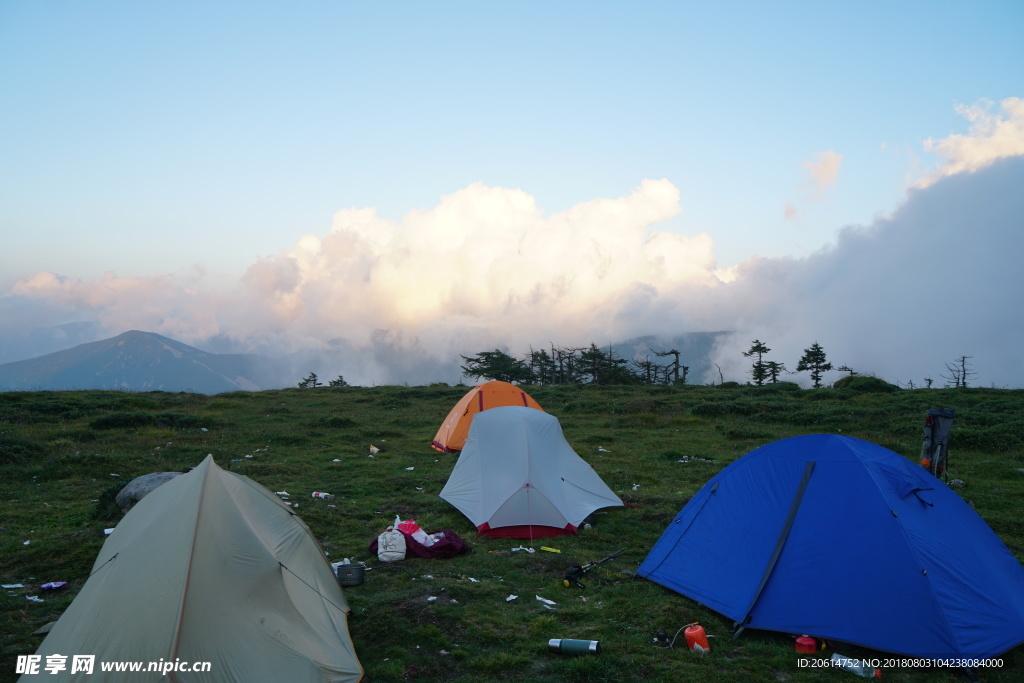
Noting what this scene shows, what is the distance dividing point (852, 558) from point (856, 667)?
113cm

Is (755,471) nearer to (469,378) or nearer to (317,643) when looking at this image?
(317,643)

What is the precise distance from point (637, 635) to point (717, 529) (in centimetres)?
189

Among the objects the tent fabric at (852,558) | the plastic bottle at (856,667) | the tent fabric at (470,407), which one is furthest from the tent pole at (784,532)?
the tent fabric at (470,407)

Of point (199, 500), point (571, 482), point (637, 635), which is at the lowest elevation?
point (637, 635)

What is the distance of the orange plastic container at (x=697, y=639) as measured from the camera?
618 centimetres

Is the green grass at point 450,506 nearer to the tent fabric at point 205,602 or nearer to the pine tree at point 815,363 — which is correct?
the tent fabric at point 205,602

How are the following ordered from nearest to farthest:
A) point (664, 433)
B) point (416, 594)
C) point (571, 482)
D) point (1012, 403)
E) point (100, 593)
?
point (100, 593) → point (416, 594) → point (571, 482) → point (664, 433) → point (1012, 403)

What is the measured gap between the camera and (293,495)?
1226 cm

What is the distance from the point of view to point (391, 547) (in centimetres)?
898

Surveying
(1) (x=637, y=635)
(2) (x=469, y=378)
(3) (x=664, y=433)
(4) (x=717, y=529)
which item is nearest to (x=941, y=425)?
(4) (x=717, y=529)

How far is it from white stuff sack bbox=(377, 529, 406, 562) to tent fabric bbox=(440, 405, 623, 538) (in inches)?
70.2

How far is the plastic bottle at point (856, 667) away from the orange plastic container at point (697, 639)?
123 cm

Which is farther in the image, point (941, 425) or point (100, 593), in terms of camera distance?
point (941, 425)

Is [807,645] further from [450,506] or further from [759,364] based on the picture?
[759,364]
